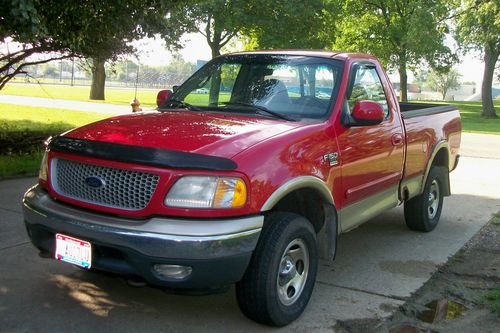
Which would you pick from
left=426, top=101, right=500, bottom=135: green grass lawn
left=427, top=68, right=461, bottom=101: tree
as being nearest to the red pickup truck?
left=426, top=101, right=500, bottom=135: green grass lawn

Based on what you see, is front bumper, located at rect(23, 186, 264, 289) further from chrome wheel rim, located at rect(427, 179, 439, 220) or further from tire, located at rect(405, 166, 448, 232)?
chrome wheel rim, located at rect(427, 179, 439, 220)

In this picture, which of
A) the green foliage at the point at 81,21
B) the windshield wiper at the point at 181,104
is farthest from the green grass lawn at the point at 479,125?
the windshield wiper at the point at 181,104

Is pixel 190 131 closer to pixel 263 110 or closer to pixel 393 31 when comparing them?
pixel 263 110

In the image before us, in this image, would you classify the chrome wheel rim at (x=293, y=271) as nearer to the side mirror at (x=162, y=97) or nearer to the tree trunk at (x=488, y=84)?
the side mirror at (x=162, y=97)

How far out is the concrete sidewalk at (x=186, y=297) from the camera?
3.69 metres

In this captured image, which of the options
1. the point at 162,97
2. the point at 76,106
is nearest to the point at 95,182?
the point at 162,97

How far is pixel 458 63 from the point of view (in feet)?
117

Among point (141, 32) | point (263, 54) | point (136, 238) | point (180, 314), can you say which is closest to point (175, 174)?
point (136, 238)

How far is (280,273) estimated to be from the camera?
3.64 metres

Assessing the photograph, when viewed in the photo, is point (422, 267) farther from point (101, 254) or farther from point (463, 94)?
point (463, 94)

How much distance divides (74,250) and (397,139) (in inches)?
124

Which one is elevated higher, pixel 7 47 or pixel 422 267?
pixel 7 47

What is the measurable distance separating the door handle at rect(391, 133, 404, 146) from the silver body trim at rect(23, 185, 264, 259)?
7.24 ft

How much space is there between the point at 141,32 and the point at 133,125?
513 cm
